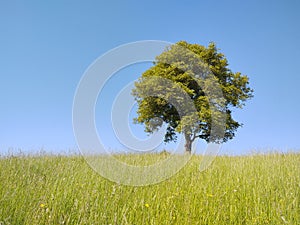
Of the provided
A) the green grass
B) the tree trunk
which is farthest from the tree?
the green grass

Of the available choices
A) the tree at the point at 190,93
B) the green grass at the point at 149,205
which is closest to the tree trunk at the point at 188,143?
the tree at the point at 190,93

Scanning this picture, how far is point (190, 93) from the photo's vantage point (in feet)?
61.7

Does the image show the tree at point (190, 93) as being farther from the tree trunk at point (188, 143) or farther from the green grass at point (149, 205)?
the green grass at point (149, 205)

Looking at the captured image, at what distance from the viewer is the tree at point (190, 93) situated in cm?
1861

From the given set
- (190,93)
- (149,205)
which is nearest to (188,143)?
(190,93)

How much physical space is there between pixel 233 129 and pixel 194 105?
13.8ft

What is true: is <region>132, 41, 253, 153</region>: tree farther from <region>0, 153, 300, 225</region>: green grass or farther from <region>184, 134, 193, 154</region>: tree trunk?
<region>0, 153, 300, 225</region>: green grass

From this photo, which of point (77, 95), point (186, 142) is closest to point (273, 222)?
point (77, 95)

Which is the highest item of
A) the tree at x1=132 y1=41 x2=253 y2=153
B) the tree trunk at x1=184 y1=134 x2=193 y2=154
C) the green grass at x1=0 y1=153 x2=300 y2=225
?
the tree at x1=132 y1=41 x2=253 y2=153

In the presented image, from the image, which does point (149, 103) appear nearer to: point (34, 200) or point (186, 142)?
point (186, 142)

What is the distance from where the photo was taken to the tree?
61.1 ft

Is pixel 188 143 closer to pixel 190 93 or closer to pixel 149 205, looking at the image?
pixel 190 93

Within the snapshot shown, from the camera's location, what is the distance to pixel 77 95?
7867mm

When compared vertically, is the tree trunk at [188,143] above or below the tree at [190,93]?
below
